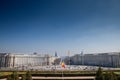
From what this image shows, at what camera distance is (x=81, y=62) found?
16038 cm

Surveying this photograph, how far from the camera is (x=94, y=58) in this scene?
13375 centimetres

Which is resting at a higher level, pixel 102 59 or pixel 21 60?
pixel 102 59

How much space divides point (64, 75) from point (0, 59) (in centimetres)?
9494

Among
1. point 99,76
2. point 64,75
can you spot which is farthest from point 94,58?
point 99,76

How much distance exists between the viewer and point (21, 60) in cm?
13575

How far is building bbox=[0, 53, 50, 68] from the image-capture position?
12269 cm

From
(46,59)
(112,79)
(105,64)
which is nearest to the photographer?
(112,79)

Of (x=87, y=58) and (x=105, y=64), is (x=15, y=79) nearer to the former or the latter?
(x=105, y=64)

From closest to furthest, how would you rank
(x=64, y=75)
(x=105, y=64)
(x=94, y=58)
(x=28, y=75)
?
(x=28, y=75) → (x=64, y=75) → (x=105, y=64) → (x=94, y=58)

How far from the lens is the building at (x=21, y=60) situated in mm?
122688

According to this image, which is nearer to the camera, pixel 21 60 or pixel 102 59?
pixel 102 59

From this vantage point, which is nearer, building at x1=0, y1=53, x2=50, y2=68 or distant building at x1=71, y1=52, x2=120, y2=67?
distant building at x1=71, y1=52, x2=120, y2=67

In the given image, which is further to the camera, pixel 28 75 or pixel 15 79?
pixel 28 75

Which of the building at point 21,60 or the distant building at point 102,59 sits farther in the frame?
the building at point 21,60
